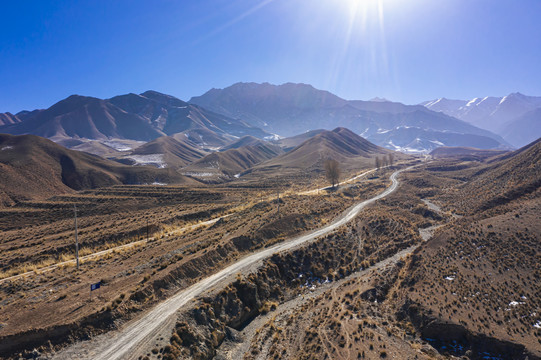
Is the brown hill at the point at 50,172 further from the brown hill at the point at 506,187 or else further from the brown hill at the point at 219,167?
the brown hill at the point at 506,187

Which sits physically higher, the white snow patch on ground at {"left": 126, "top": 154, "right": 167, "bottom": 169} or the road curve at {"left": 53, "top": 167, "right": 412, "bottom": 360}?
the white snow patch on ground at {"left": 126, "top": 154, "right": 167, "bottom": 169}

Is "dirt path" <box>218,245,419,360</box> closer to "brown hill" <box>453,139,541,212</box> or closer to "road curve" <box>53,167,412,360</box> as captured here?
"road curve" <box>53,167,412,360</box>

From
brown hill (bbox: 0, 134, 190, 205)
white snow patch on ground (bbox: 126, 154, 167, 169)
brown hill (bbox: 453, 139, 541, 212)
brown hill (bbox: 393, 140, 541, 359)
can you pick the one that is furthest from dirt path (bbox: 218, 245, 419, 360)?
white snow patch on ground (bbox: 126, 154, 167, 169)

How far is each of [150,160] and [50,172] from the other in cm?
7913

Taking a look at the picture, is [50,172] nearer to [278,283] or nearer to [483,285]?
[278,283]

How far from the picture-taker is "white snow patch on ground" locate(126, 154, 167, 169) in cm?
15570

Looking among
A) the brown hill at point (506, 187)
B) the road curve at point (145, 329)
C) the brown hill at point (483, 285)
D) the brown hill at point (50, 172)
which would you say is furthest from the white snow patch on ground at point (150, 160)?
the brown hill at point (483, 285)

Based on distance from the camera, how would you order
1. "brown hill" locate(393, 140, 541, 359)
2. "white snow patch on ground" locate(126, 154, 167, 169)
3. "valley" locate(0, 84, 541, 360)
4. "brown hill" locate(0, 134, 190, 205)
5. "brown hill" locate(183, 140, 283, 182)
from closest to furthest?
"valley" locate(0, 84, 541, 360) < "brown hill" locate(393, 140, 541, 359) < "brown hill" locate(0, 134, 190, 205) < "brown hill" locate(183, 140, 283, 182) < "white snow patch on ground" locate(126, 154, 167, 169)

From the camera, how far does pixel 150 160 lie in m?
162

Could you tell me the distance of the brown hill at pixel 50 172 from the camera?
6912 centimetres

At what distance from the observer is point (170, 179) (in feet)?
345

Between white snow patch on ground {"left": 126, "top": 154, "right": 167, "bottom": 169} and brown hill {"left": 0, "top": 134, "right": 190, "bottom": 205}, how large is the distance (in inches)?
1921

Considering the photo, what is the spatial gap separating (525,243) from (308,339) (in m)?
27.0

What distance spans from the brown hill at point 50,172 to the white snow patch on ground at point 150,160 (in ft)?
160
